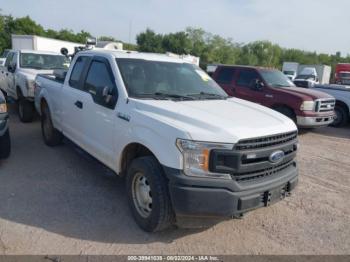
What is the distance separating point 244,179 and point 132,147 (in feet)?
4.26

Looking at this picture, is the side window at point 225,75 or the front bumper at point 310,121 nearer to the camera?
the front bumper at point 310,121

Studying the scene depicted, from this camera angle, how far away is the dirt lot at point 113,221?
345cm

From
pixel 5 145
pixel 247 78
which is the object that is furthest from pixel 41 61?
pixel 247 78

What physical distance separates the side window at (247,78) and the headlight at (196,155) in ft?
23.0

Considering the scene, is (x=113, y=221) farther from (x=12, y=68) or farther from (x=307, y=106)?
(x=12, y=68)

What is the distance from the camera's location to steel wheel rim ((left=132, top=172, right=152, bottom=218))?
145 inches

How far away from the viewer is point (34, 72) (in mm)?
8719

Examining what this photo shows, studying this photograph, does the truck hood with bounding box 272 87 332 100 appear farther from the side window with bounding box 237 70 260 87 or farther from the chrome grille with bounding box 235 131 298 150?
the chrome grille with bounding box 235 131 298 150

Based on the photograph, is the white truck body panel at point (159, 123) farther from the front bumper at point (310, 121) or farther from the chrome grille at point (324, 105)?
the chrome grille at point (324, 105)

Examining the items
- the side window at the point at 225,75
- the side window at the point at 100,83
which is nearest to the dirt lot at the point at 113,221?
the side window at the point at 100,83

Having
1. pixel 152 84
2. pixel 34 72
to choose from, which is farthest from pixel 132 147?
pixel 34 72

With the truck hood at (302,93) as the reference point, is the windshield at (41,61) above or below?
above

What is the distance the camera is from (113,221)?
153 inches

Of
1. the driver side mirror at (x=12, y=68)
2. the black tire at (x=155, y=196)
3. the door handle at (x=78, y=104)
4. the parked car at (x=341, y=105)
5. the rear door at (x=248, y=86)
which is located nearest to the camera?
the black tire at (x=155, y=196)
